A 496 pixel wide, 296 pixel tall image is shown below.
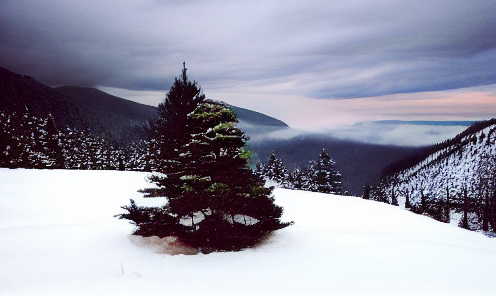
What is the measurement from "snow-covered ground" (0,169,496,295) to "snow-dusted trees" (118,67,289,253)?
757 mm

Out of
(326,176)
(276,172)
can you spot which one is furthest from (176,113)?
(276,172)

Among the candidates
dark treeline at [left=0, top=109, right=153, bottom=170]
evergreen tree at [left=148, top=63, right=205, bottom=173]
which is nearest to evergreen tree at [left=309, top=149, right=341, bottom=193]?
dark treeline at [left=0, top=109, right=153, bottom=170]

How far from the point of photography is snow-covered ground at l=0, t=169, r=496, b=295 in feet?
21.0

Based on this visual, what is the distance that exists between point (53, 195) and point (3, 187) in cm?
347

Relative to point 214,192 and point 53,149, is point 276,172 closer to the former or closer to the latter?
point 53,149

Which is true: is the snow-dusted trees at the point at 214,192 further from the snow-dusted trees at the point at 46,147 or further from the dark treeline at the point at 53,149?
the snow-dusted trees at the point at 46,147

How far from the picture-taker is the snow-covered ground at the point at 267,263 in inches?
252

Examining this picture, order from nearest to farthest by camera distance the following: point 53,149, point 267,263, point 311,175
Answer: point 267,263
point 53,149
point 311,175

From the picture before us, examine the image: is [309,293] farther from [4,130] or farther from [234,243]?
[4,130]

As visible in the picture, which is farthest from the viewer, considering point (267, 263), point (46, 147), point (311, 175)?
point (311, 175)

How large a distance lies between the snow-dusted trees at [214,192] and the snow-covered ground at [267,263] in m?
0.76

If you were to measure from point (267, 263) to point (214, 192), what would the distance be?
2.58 m

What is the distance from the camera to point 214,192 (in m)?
8.67

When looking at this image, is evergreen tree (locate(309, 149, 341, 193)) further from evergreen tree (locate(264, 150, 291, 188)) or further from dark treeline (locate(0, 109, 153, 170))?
dark treeline (locate(0, 109, 153, 170))
